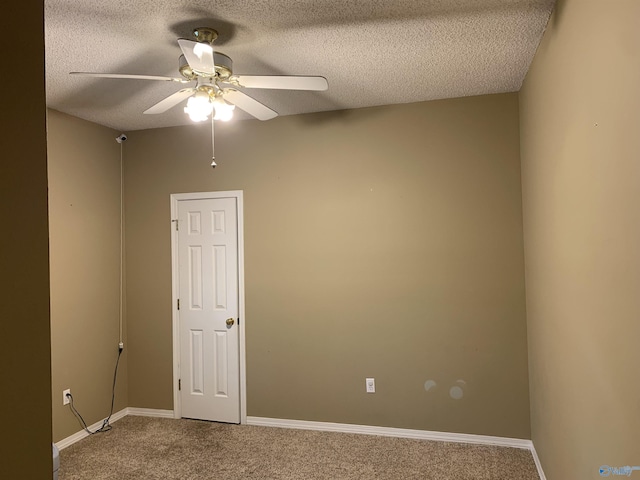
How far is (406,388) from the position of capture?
11.9ft

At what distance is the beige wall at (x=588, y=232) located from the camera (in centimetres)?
134

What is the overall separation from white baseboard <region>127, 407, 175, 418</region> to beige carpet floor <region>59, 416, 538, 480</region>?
328mm

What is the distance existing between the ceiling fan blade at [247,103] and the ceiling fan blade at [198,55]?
329mm

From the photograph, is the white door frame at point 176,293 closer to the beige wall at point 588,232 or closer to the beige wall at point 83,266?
the beige wall at point 83,266

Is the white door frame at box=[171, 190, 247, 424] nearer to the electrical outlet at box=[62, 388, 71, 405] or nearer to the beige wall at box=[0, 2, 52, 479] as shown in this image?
the electrical outlet at box=[62, 388, 71, 405]

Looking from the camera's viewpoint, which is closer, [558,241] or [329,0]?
[329,0]

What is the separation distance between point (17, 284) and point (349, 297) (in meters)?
3.02

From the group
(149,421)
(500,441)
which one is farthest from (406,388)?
(149,421)

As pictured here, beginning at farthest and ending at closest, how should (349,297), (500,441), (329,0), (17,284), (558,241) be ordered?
(349,297), (500,441), (558,241), (329,0), (17,284)

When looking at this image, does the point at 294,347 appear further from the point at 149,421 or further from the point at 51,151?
the point at 51,151

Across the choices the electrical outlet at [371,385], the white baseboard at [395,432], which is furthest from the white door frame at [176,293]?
the electrical outlet at [371,385]

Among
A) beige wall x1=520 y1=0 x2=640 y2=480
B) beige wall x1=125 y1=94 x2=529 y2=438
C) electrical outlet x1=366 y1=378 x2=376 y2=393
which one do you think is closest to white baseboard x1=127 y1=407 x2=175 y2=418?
beige wall x1=125 y1=94 x2=529 y2=438

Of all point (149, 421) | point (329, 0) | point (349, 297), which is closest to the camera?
point (329, 0)

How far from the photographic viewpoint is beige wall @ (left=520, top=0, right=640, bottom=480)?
1.34 m
